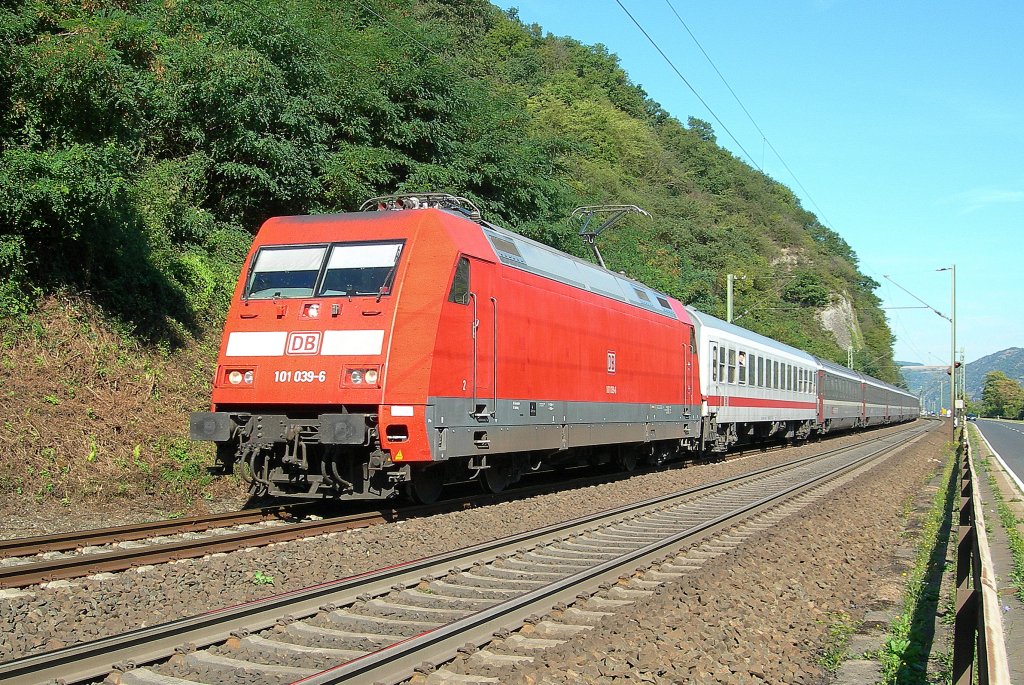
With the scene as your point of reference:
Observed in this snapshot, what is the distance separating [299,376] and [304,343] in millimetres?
409

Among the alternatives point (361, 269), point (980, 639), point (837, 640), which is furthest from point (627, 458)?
point (980, 639)

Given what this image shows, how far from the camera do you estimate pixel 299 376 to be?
426 inches

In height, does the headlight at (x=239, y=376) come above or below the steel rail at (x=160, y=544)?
above

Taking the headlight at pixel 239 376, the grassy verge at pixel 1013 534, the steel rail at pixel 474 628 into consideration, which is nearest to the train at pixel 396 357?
the headlight at pixel 239 376

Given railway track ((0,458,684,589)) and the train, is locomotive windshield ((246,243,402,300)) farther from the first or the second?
railway track ((0,458,684,589))

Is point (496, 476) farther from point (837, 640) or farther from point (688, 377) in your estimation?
point (688, 377)

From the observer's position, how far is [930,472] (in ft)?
77.7

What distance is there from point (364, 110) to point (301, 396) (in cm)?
1513

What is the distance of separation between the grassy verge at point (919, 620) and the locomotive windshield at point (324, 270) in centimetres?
653

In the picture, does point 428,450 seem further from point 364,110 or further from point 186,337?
point 364,110

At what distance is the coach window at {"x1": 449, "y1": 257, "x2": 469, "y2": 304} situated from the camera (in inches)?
444

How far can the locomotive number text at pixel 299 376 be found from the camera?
10719 mm

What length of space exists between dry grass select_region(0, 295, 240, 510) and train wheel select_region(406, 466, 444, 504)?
3.04m

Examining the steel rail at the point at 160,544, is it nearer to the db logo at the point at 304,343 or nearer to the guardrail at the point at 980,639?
the db logo at the point at 304,343
